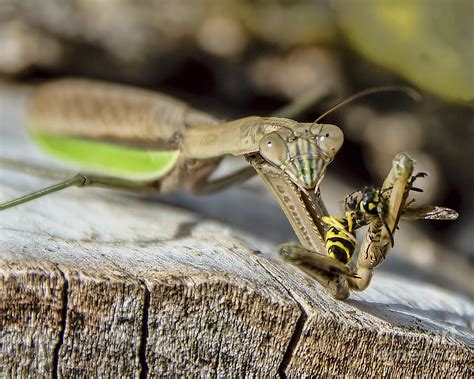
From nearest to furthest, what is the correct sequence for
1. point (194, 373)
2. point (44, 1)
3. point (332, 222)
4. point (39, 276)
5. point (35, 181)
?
1. point (39, 276)
2. point (194, 373)
3. point (332, 222)
4. point (35, 181)
5. point (44, 1)

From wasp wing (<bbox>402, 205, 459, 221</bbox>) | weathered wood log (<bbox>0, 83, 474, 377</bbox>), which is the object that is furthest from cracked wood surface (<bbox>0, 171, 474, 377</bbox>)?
wasp wing (<bbox>402, 205, 459, 221</bbox>)

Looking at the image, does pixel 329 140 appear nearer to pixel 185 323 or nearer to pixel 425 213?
pixel 425 213

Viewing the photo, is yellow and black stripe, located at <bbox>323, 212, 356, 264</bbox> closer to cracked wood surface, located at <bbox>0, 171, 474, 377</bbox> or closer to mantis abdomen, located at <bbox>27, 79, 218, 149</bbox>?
cracked wood surface, located at <bbox>0, 171, 474, 377</bbox>

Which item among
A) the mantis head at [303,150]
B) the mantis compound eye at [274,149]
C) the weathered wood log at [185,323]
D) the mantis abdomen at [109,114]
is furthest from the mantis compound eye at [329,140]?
the mantis abdomen at [109,114]

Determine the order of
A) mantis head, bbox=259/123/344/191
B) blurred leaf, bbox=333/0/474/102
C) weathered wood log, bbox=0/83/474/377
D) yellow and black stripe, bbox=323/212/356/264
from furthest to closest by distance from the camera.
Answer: blurred leaf, bbox=333/0/474/102, mantis head, bbox=259/123/344/191, yellow and black stripe, bbox=323/212/356/264, weathered wood log, bbox=0/83/474/377

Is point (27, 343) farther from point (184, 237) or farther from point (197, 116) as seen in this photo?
point (197, 116)

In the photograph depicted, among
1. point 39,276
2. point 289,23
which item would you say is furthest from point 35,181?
point 289,23

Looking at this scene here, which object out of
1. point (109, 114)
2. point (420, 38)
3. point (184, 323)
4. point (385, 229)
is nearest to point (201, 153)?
point (109, 114)

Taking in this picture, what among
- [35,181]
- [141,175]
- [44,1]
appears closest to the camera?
[35,181]
